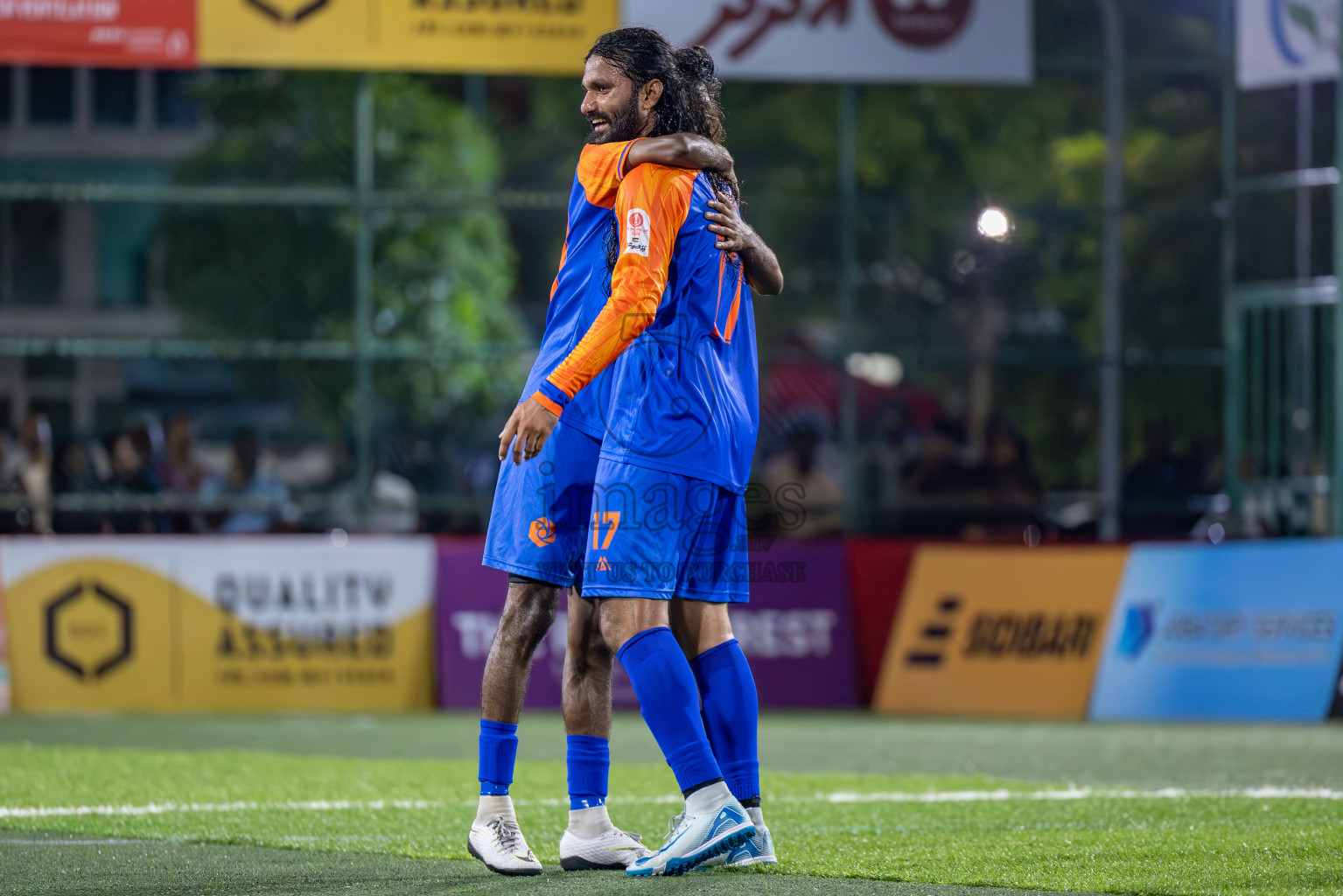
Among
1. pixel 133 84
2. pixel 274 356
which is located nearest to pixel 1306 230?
pixel 274 356

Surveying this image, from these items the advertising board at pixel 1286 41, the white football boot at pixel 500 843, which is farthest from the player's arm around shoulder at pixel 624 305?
the advertising board at pixel 1286 41

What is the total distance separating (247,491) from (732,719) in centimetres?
1105

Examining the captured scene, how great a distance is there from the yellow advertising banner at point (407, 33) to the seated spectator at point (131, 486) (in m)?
3.29

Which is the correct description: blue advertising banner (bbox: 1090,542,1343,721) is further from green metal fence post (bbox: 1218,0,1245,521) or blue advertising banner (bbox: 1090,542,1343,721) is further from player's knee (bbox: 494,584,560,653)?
player's knee (bbox: 494,584,560,653)

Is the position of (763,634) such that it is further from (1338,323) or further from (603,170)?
(603,170)

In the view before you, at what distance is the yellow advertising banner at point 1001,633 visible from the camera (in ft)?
40.2

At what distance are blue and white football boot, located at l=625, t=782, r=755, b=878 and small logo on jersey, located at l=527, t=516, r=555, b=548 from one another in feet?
2.65

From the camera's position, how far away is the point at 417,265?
16297mm

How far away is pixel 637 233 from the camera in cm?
484

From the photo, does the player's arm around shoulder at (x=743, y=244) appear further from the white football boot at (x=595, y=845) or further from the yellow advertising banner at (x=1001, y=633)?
the yellow advertising banner at (x=1001, y=633)

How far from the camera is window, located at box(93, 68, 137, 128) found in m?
16.1

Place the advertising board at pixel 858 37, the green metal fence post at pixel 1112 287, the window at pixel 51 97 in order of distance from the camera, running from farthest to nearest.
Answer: the green metal fence post at pixel 1112 287 → the window at pixel 51 97 → the advertising board at pixel 858 37

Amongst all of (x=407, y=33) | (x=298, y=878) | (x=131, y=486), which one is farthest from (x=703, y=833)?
(x=407, y=33)

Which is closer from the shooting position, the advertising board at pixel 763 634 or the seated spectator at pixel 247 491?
the advertising board at pixel 763 634
